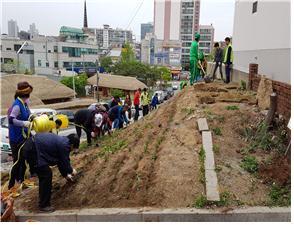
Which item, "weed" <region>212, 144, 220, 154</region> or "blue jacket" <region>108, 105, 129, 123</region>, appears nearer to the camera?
"weed" <region>212, 144, 220, 154</region>

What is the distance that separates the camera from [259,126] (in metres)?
6.11

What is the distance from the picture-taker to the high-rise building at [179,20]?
94.4 m

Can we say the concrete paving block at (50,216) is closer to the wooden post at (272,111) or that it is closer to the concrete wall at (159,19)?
the wooden post at (272,111)

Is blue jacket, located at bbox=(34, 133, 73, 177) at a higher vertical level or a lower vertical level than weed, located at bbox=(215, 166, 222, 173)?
higher

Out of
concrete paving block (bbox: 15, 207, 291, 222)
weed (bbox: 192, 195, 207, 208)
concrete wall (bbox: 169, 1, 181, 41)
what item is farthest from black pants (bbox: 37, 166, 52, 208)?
concrete wall (bbox: 169, 1, 181, 41)

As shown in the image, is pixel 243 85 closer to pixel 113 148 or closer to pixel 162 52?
pixel 113 148

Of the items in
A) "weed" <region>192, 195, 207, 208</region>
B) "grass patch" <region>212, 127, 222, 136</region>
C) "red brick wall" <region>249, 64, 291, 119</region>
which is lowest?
"weed" <region>192, 195, 207, 208</region>

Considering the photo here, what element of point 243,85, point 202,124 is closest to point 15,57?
point 243,85

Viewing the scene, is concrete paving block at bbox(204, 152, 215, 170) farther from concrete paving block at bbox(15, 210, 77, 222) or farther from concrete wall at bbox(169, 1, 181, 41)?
concrete wall at bbox(169, 1, 181, 41)

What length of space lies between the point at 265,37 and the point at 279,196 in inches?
219

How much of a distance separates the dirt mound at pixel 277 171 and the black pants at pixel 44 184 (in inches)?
129

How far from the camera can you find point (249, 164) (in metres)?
5.09

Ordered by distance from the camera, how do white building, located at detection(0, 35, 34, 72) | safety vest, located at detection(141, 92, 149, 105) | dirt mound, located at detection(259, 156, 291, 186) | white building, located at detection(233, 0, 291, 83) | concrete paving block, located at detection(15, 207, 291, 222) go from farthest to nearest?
white building, located at detection(0, 35, 34, 72), safety vest, located at detection(141, 92, 149, 105), white building, located at detection(233, 0, 291, 83), dirt mound, located at detection(259, 156, 291, 186), concrete paving block, located at detection(15, 207, 291, 222)

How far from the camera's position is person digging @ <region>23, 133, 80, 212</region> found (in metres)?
4.26
